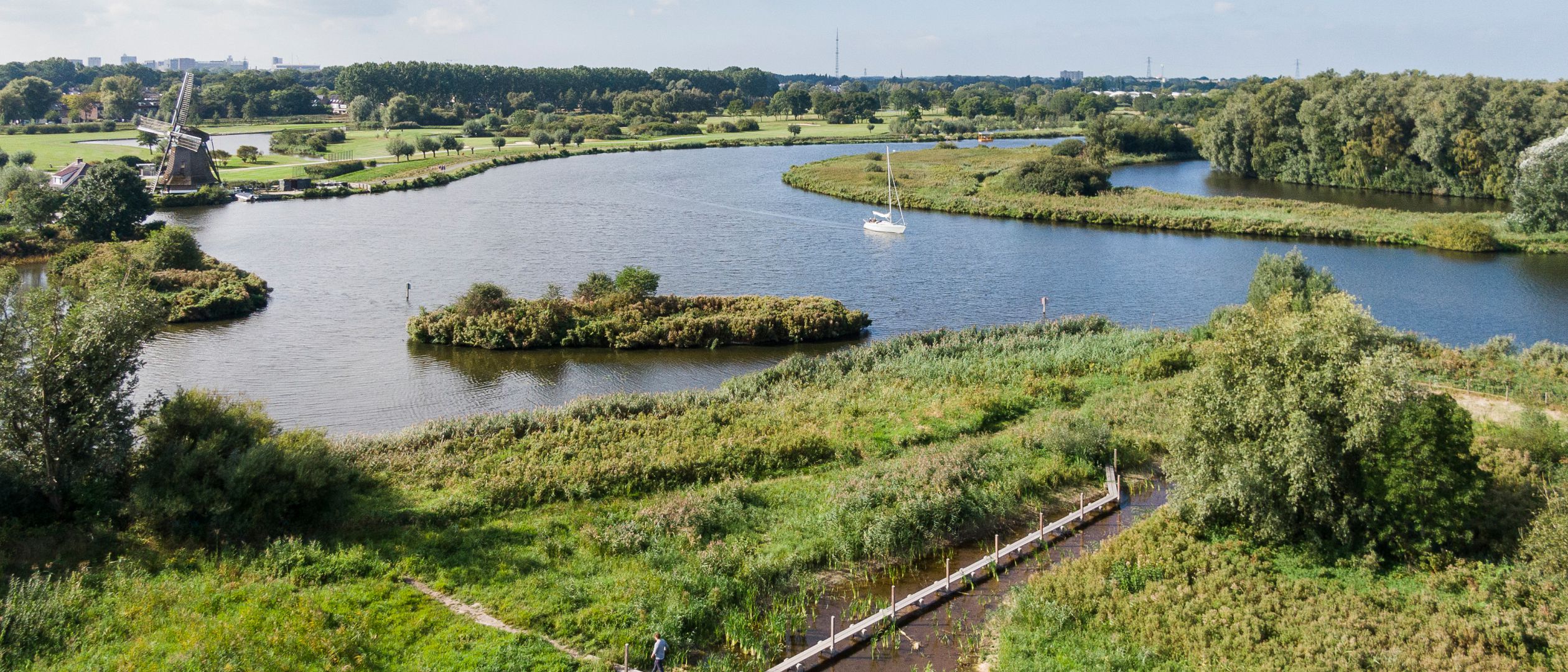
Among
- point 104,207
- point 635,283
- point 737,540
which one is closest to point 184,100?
point 104,207

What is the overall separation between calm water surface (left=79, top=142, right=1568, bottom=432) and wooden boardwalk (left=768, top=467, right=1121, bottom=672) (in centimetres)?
1407

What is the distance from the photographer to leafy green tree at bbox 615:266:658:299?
125ft

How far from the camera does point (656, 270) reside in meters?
47.0

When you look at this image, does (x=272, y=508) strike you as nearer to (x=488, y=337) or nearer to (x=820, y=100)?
(x=488, y=337)

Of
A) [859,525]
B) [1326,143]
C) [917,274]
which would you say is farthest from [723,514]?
[1326,143]

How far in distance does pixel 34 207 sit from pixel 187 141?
23712 millimetres

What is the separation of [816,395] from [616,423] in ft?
20.1

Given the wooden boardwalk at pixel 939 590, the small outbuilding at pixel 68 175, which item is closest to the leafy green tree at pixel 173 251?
the small outbuilding at pixel 68 175

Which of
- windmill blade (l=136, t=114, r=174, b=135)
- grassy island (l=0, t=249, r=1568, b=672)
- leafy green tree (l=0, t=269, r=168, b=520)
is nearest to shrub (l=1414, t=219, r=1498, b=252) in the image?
grassy island (l=0, t=249, r=1568, b=672)

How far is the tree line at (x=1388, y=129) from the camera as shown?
225 feet

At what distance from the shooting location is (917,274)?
47031mm

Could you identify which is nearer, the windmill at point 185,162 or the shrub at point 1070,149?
the windmill at point 185,162

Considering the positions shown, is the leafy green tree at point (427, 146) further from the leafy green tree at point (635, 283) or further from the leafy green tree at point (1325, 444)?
the leafy green tree at point (1325, 444)

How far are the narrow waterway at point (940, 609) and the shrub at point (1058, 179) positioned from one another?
5324 centimetres
